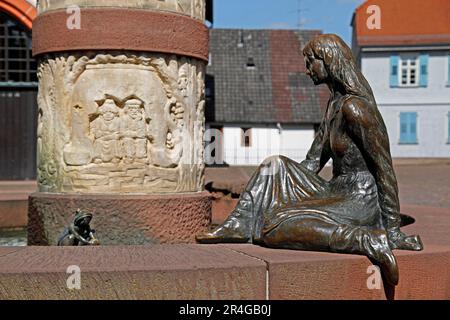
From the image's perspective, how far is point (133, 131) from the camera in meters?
5.74

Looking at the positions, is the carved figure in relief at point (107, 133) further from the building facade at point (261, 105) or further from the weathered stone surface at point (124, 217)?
the building facade at point (261, 105)

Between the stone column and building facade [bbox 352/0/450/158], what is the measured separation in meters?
27.5

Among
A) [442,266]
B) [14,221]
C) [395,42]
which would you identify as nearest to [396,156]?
[395,42]

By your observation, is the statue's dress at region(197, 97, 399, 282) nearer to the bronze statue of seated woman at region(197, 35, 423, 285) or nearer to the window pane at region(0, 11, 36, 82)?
the bronze statue of seated woman at region(197, 35, 423, 285)

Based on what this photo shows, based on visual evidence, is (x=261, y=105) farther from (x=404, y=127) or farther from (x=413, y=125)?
(x=413, y=125)

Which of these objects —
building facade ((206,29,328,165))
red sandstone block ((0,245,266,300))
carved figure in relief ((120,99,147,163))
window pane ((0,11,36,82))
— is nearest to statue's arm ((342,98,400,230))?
red sandstone block ((0,245,266,300))

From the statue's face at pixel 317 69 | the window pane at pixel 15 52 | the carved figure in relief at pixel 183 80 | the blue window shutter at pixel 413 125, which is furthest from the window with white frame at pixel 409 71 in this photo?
the statue's face at pixel 317 69

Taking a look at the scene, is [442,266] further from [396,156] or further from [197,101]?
[396,156]

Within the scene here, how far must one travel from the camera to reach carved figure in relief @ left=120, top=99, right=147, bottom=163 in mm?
5711

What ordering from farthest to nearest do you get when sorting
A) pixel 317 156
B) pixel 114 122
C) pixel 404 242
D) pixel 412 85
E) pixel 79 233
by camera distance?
pixel 412 85
pixel 114 122
pixel 79 233
pixel 317 156
pixel 404 242

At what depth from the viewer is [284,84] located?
108ft

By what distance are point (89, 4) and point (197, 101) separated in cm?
125

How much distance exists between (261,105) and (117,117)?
26726 mm

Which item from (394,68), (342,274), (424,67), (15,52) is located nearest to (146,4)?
(342,274)
